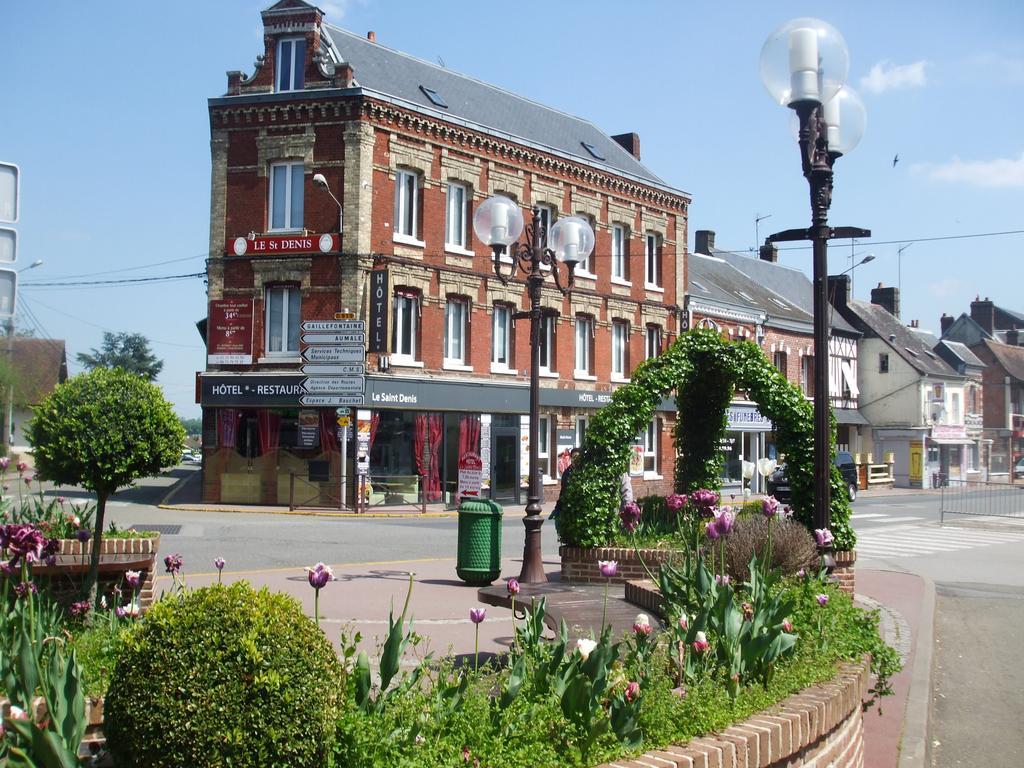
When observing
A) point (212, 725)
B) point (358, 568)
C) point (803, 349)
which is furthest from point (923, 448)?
point (212, 725)

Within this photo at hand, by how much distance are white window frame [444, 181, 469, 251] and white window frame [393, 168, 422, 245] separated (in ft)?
3.40

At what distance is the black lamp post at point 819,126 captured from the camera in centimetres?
668

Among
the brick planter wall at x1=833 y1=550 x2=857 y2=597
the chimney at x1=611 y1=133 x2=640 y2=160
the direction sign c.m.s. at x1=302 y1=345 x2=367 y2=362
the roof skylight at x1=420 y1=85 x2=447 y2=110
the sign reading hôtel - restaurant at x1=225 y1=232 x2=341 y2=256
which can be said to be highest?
the chimney at x1=611 y1=133 x2=640 y2=160

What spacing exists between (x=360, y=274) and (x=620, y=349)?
1182 centimetres

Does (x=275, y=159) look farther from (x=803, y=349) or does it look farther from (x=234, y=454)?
(x=803, y=349)

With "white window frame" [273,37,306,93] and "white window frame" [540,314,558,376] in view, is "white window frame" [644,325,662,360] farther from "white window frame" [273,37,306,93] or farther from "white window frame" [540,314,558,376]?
"white window frame" [273,37,306,93]

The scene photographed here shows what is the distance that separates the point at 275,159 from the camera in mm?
26516

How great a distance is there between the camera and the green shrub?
2.98 m

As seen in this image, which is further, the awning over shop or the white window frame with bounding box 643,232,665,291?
the awning over shop

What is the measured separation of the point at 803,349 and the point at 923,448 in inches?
426

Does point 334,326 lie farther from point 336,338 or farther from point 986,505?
point 986,505

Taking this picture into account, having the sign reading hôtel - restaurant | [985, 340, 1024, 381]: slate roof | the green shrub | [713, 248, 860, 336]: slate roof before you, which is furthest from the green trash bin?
[985, 340, 1024, 381]: slate roof

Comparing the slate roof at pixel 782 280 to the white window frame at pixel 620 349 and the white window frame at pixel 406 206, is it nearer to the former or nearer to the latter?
the white window frame at pixel 620 349

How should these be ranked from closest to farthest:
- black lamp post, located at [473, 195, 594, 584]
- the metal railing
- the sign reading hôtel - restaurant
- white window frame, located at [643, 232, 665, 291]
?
black lamp post, located at [473, 195, 594, 584]
the sign reading hôtel - restaurant
the metal railing
white window frame, located at [643, 232, 665, 291]
